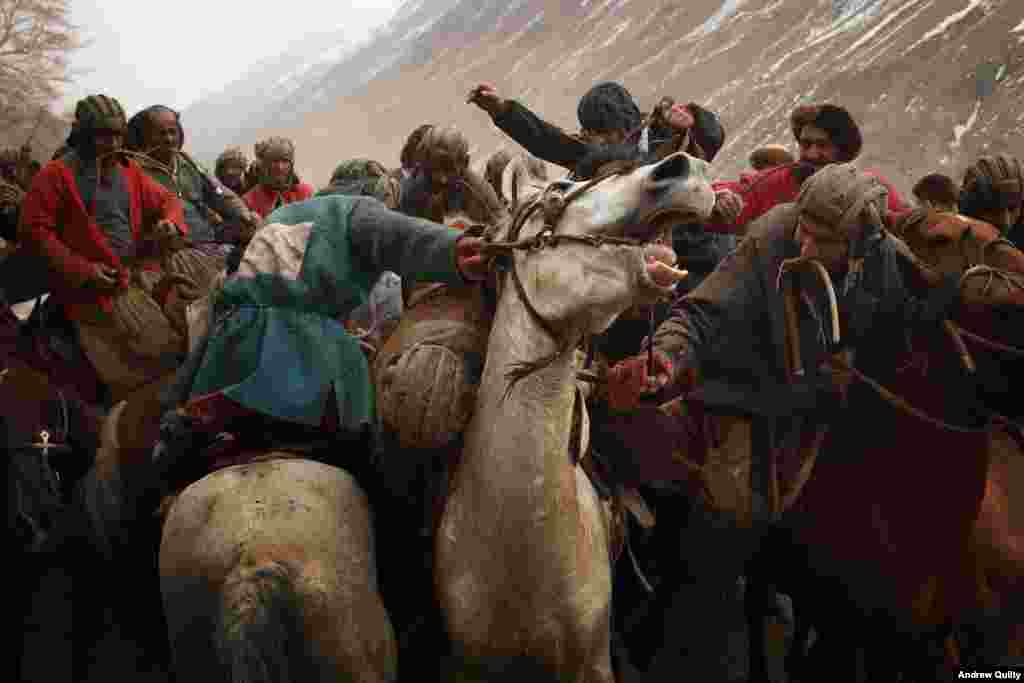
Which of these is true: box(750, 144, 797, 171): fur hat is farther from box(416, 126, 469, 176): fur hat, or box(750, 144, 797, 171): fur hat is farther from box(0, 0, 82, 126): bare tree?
box(0, 0, 82, 126): bare tree

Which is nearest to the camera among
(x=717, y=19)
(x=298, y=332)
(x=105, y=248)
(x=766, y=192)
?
(x=298, y=332)

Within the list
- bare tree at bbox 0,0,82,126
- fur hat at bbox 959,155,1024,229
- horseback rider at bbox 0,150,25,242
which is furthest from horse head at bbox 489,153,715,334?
bare tree at bbox 0,0,82,126

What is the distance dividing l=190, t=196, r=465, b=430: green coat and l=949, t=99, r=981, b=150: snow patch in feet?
23.3

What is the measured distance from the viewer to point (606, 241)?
2.05 metres

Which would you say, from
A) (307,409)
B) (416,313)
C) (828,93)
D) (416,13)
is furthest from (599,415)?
(416,13)

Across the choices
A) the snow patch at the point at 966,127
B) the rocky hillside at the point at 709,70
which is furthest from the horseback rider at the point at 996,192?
the snow patch at the point at 966,127

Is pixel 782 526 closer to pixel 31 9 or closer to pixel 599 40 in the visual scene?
pixel 599 40

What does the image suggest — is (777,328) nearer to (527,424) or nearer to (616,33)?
(527,424)

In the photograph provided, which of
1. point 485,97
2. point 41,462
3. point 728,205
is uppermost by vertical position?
point 485,97

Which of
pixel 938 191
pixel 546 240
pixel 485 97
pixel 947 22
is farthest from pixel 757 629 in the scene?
pixel 947 22

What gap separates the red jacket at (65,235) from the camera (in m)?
3.89

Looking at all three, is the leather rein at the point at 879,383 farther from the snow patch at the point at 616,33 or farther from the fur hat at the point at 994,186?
the snow patch at the point at 616,33

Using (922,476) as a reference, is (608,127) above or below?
above

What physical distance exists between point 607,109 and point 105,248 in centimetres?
238
